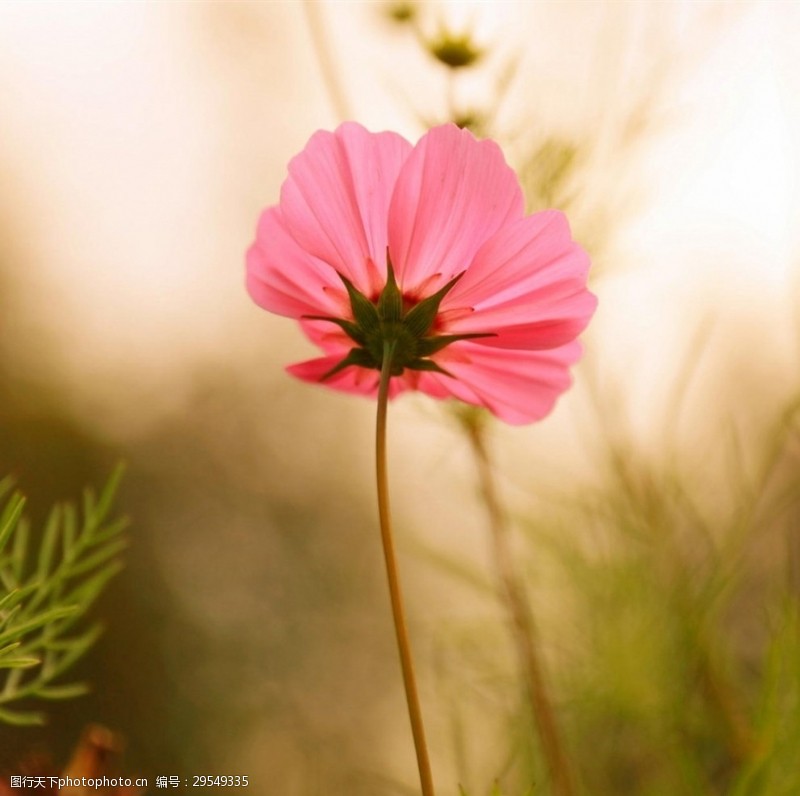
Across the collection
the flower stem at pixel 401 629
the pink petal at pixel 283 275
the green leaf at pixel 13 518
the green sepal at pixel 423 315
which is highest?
the pink petal at pixel 283 275

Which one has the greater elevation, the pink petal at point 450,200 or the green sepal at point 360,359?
the pink petal at point 450,200

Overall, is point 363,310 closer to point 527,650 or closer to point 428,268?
point 428,268

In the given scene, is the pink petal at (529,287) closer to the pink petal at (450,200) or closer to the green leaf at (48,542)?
the pink petal at (450,200)

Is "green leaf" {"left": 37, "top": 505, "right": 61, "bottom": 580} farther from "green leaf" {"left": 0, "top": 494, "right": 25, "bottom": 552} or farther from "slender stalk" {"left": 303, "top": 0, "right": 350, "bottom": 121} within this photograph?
"slender stalk" {"left": 303, "top": 0, "right": 350, "bottom": 121}

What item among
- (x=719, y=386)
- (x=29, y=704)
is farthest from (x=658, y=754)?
(x=29, y=704)

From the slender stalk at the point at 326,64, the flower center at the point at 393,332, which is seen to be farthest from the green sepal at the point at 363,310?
the slender stalk at the point at 326,64

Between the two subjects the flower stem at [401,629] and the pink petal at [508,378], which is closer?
the flower stem at [401,629]
